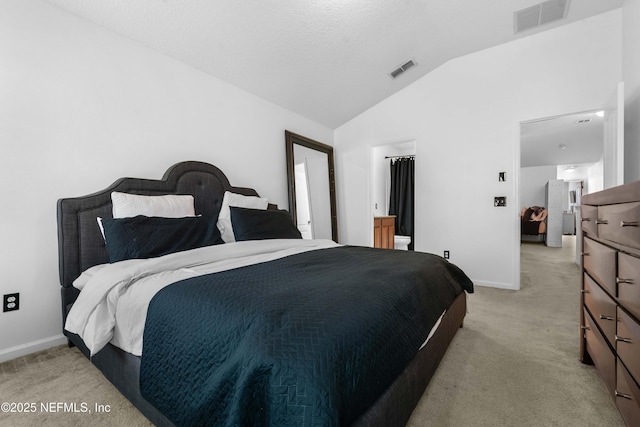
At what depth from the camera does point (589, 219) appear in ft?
4.87

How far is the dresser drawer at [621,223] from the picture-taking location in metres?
0.90

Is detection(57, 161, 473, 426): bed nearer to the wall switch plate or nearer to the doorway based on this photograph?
the wall switch plate

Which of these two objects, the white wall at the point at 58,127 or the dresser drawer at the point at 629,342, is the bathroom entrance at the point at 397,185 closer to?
the white wall at the point at 58,127

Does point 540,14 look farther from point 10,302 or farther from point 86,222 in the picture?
point 10,302

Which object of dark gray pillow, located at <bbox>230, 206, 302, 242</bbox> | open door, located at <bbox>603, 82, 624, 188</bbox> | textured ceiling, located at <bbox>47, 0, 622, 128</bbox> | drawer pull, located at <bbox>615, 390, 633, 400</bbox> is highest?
textured ceiling, located at <bbox>47, 0, 622, 128</bbox>

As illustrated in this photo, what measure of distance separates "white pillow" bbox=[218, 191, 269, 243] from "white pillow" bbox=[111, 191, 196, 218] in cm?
26

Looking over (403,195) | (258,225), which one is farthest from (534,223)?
(258,225)

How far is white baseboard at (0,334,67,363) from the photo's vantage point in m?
1.74

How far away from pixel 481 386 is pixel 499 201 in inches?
96.1

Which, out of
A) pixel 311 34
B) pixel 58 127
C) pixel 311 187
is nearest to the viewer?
pixel 58 127

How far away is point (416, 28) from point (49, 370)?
153 inches

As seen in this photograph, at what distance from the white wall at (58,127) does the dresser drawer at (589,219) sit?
2904 millimetres

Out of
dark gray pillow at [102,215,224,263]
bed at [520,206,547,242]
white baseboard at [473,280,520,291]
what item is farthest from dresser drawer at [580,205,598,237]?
bed at [520,206,547,242]

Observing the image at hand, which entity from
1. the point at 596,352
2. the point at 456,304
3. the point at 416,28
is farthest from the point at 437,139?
the point at 596,352
